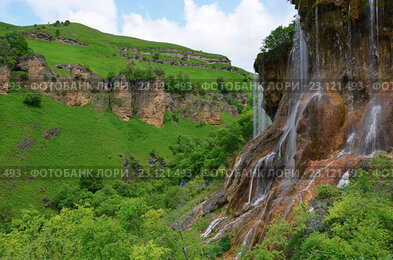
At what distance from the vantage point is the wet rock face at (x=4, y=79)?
63509 millimetres

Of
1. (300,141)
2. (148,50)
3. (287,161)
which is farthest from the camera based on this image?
(148,50)

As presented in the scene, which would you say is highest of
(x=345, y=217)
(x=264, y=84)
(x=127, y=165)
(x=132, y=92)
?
(x=132, y=92)

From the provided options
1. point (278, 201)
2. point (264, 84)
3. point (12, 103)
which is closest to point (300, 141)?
point (278, 201)

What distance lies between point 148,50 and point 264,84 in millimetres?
137390

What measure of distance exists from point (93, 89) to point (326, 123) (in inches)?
2908

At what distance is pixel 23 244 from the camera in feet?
46.4

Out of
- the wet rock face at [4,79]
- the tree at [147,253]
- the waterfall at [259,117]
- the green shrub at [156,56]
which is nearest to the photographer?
the tree at [147,253]

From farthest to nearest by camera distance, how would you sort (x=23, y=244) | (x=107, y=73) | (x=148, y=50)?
(x=148, y=50), (x=107, y=73), (x=23, y=244)

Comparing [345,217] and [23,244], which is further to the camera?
[23,244]

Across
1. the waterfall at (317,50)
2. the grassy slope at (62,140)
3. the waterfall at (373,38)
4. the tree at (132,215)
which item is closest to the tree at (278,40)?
the waterfall at (317,50)

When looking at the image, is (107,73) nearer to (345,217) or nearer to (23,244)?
(23,244)

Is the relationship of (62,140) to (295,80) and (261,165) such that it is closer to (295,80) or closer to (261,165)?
(261,165)

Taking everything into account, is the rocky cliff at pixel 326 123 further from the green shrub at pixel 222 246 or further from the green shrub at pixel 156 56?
the green shrub at pixel 156 56

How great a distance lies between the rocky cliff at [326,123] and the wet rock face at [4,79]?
6315 cm
